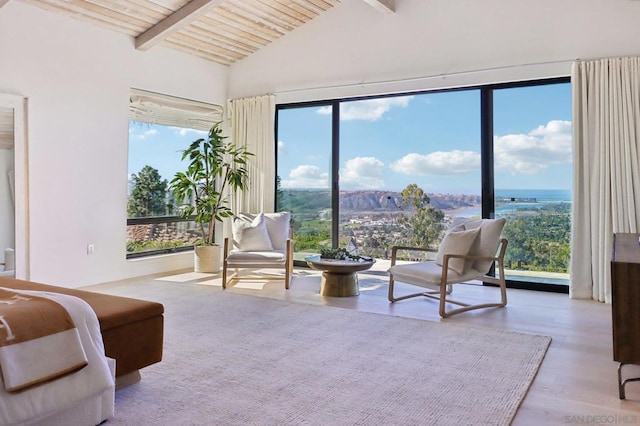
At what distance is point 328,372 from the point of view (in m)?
2.86

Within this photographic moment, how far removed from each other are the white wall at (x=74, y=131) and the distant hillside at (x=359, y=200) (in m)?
2.05

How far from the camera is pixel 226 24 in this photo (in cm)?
623

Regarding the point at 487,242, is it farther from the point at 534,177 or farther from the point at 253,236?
the point at 253,236

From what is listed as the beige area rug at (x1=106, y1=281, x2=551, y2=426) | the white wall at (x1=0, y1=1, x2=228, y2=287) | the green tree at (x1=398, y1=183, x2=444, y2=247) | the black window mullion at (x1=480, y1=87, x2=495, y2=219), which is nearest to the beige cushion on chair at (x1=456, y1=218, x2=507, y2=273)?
the beige area rug at (x1=106, y1=281, x2=551, y2=426)

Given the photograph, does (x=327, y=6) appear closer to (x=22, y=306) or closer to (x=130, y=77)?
(x=130, y=77)

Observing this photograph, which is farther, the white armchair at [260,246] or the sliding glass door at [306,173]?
the sliding glass door at [306,173]

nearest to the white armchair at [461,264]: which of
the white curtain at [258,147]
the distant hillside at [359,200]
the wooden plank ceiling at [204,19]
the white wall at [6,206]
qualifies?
the distant hillside at [359,200]

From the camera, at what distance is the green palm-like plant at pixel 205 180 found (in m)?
6.43

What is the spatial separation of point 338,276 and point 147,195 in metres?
2.92

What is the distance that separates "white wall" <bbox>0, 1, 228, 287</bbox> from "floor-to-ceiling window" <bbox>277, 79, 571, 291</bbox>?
2.15 m

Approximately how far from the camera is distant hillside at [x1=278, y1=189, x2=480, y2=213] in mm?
5758

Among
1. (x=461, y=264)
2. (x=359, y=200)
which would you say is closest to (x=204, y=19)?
(x=359, y=200)

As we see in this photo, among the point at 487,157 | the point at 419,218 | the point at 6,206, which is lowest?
the point at 419,218

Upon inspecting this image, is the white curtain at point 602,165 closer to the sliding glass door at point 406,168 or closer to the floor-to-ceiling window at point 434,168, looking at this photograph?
the floor-to-ceiling window at point 434,168
